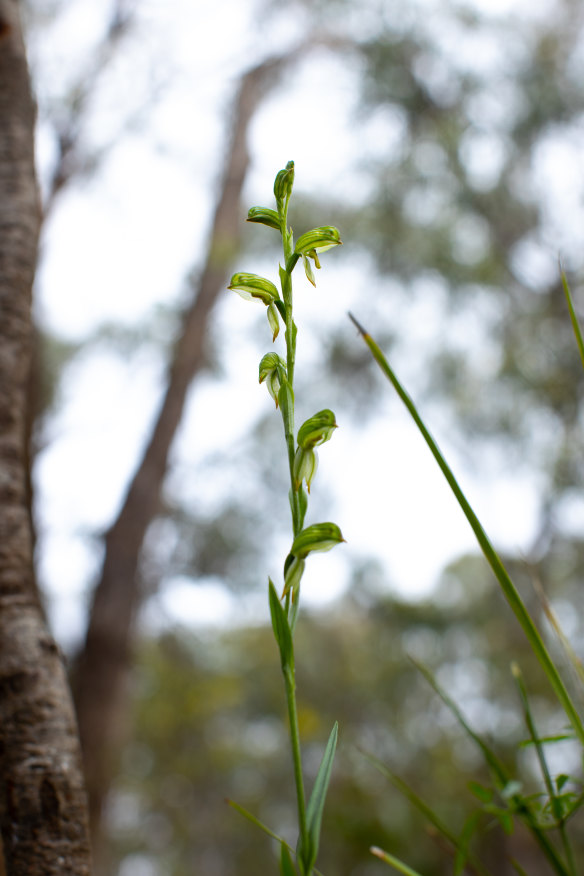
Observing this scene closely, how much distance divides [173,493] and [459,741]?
495 cm

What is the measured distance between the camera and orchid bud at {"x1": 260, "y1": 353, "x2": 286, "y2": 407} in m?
0.54

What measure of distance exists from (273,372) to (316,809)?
0.30 meters

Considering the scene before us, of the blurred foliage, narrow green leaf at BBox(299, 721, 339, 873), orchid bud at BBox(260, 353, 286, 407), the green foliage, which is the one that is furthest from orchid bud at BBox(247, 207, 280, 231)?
the blurred foliage

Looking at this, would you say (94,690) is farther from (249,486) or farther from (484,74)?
(484,74)

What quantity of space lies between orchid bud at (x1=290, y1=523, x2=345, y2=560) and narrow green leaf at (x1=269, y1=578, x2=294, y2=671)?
0.04 meters

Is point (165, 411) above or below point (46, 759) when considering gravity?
above

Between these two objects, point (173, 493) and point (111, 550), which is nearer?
point (111, 550)

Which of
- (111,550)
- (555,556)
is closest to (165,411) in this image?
(111,550)

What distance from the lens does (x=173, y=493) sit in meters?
6.69

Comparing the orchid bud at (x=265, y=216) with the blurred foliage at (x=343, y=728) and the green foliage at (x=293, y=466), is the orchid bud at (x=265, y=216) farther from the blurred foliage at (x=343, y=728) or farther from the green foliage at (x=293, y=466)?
the blurred foliage at (x=343, y=728)

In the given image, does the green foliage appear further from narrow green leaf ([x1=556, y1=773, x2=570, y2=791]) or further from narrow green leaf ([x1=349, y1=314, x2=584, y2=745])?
narrow green leaf ([x1=556, y1=773, x2=570, y2=791])

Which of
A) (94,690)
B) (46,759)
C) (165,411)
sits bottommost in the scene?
(46,759)

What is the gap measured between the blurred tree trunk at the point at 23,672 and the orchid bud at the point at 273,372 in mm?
379

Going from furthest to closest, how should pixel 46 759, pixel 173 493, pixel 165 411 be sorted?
pixel 173 493, pixel 165 411, pixel 46 759
